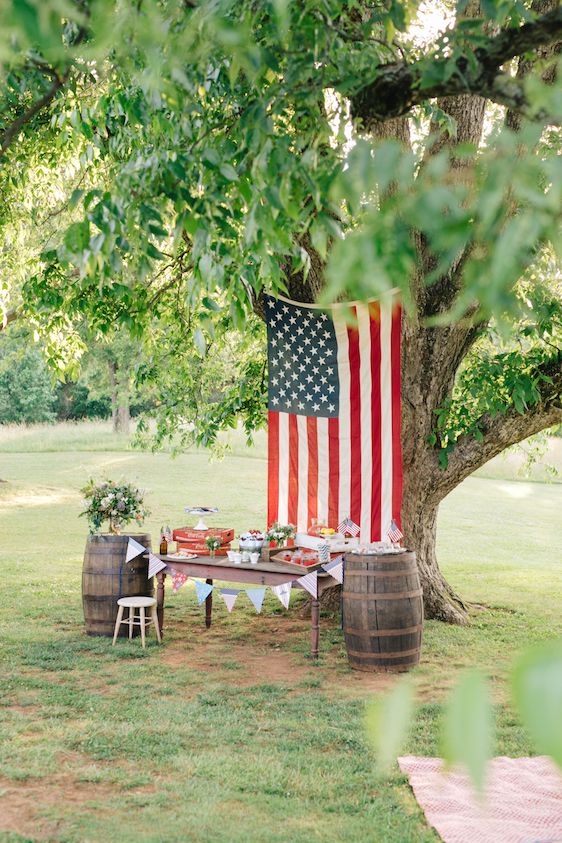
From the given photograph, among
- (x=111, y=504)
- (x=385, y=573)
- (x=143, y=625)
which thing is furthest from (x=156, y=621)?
(x=385, y=573)

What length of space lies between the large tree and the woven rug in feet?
8.23

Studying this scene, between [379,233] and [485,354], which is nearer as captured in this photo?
[379,233]

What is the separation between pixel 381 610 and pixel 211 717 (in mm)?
1793

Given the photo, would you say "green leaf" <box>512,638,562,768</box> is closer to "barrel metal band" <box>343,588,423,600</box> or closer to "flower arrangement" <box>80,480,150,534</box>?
"barrel metal band" <box>343,588,423,600</box>

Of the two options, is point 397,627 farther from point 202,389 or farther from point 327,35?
point 327,35

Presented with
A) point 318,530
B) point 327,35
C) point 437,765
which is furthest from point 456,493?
point 327,35

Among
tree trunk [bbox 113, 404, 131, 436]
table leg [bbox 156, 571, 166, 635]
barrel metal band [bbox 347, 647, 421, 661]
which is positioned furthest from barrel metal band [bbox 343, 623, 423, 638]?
tree trunk [bbox 113, 404, 131, 436]

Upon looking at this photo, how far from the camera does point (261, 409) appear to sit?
32.8 ft

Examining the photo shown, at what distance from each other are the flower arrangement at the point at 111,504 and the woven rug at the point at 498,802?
163 inches

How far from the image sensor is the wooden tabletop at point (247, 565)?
25.1ft

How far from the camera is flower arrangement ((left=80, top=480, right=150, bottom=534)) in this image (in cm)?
850

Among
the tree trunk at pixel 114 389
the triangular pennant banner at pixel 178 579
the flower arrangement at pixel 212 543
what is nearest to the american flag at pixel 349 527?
the flower arrangement at pixel 212 543

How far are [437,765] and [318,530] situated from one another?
3376 millimetres

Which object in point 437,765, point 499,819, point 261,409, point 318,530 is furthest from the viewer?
point 261,409
